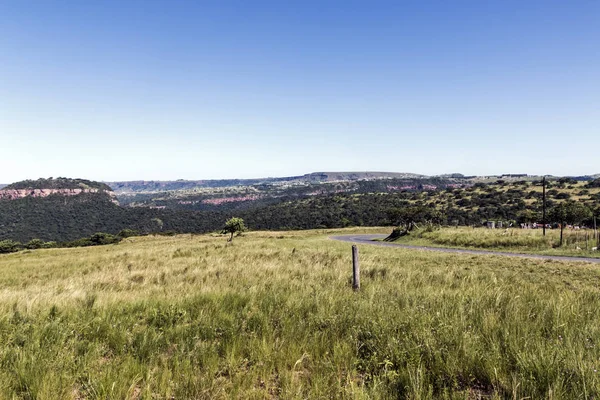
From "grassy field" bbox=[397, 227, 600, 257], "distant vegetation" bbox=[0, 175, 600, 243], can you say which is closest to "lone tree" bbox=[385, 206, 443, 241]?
"distant vegetation" bbox=[0, 175, 600, 243]

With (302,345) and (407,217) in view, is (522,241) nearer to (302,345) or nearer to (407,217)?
(407,217)

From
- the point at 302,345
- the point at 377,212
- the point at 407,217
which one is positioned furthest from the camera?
the point at 377,212

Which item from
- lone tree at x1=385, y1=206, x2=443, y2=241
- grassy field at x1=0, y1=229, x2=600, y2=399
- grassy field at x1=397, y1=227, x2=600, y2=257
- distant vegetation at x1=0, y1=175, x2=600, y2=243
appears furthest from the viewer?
distant vegetation at x1=0, y1=175, x2=600, y2=243

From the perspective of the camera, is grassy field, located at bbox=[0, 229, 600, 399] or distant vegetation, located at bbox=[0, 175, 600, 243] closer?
grassy field, located at bbox=[0, 229, 600, 399]

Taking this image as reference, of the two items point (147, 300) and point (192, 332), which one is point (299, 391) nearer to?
point (192, 332)

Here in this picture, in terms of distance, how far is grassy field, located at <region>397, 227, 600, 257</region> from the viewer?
27.2 m

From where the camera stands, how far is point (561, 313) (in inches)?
215

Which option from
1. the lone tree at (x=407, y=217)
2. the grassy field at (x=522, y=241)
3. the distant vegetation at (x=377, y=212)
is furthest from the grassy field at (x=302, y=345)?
the lone tree at (x=407, y=217)

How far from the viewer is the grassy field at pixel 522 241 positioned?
27219 mm

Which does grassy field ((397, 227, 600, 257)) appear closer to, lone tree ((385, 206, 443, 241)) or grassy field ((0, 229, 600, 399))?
lone tree ((385, 206, 443, 241))

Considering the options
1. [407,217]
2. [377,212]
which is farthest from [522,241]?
[377,212]

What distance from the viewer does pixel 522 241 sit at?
31.2m

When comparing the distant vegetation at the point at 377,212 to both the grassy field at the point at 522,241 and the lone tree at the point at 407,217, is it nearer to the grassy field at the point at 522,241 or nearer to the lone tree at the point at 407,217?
the lone tree at the point at 407,217

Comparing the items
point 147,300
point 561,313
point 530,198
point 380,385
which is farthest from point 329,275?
point 530,198
